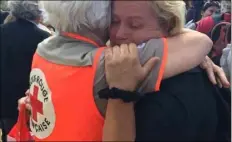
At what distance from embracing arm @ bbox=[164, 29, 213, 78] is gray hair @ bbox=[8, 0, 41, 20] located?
8.25 feet

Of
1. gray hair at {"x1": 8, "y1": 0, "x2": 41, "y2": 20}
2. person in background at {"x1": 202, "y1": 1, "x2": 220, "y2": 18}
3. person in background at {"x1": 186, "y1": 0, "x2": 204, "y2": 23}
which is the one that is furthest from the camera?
person in background at {"x1": 186, "y1": 0, "x2": 204, "y2": 23}

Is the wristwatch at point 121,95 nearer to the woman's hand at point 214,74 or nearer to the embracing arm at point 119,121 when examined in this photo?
the embracing arm at point 119,121

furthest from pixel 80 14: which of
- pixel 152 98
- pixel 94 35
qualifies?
pixel 152 98

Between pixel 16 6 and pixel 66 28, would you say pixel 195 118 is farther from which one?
pixel 16 6

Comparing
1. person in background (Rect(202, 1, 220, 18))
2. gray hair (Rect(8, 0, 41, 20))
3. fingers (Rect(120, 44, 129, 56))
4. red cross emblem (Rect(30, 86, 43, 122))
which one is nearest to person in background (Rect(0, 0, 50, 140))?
gray hair (Rect(8, 0, 41, 20))

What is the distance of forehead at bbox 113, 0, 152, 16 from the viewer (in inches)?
62.0

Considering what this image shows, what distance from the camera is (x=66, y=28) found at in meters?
1.62

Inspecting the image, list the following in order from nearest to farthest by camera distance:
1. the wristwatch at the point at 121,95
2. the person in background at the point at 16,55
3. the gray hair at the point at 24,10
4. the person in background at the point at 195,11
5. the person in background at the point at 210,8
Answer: the wristwatch at the point at 121,95 < the person in background at the point at 16,55 < the gray hair at the point at 24,10 < the person in background at the point at 210,8 < the person in background at the point at 195,11

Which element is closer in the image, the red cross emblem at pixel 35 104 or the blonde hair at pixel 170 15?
the blonde hair at pixel 170 15

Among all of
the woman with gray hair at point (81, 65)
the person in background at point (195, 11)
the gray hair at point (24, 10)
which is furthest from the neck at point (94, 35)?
the person in background at point (195, 11)

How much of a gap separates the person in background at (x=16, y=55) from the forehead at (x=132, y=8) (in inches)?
94.4

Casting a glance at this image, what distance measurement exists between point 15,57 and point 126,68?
2.56 meters

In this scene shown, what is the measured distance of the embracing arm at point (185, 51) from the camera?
5.22 feet

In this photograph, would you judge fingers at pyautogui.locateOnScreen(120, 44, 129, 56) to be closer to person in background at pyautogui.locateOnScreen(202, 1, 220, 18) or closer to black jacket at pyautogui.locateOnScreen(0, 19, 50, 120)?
black jacket at pyautogui.locateOnScreen(0, 19, 50, 120)
